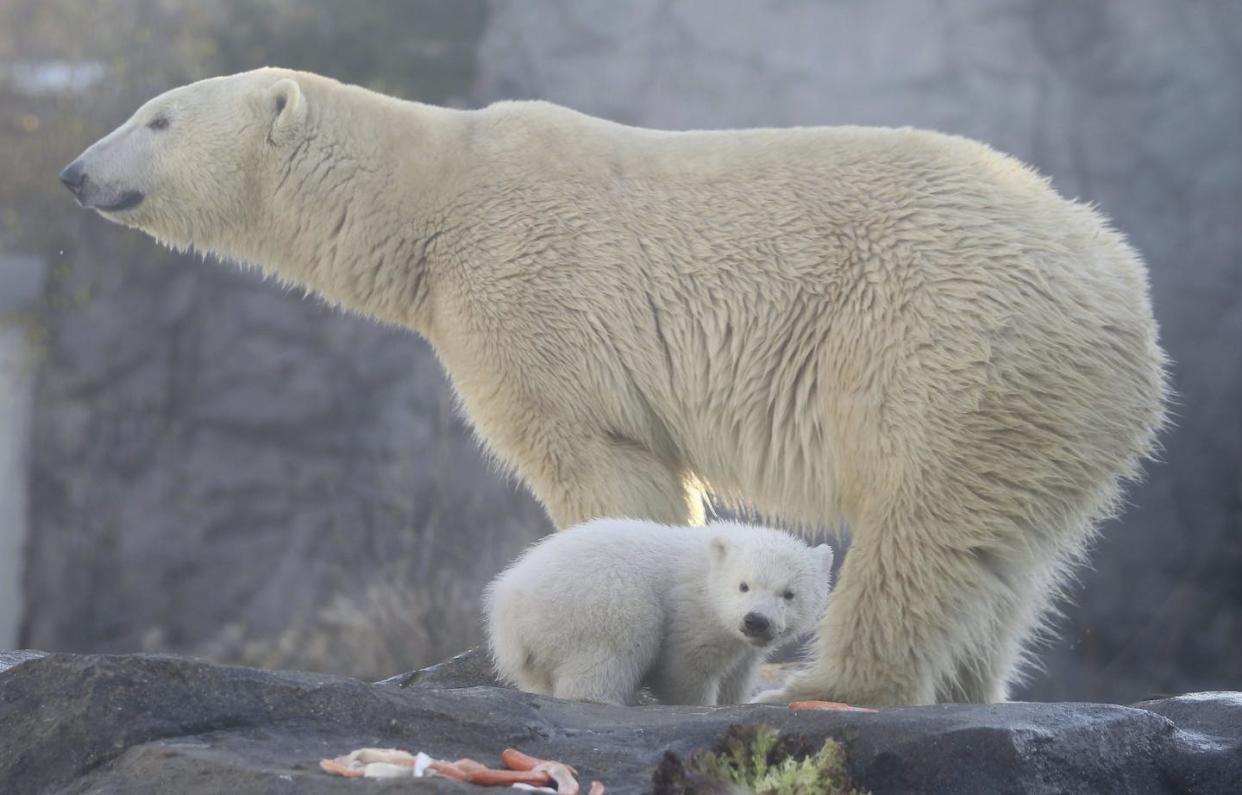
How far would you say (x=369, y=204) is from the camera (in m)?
4.48

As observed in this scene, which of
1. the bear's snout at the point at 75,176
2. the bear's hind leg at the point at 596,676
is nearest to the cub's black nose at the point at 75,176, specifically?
the bear's snout at the point at 75,176

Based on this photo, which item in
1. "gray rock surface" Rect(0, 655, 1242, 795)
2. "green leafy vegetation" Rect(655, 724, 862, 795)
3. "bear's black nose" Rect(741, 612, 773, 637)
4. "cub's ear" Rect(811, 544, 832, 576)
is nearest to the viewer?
"green leafy vegetation" Rect(655, 724, 862, 795)

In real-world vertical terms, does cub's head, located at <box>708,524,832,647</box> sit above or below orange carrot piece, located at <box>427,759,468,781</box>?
above

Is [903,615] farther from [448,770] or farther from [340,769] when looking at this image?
[340,769]

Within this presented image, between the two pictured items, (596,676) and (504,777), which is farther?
(596,676)

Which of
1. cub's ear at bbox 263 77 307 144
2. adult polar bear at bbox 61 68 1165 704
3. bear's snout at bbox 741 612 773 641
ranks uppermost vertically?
cub's ear at bbox 263 77 307 144

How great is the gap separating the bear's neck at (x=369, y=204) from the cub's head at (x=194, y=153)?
0.31ft

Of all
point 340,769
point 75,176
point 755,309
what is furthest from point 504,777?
point 75,176

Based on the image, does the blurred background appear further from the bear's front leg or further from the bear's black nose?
the bear's black nose

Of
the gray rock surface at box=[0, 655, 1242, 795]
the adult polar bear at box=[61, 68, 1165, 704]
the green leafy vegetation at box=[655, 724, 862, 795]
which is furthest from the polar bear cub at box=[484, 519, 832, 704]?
the green leafy vegetation at box=[655, 724, 862, 795]

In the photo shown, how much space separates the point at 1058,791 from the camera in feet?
8.32

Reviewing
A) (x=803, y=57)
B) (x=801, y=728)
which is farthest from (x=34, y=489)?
(x=801, y=728)

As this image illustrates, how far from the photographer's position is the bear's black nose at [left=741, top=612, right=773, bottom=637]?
3.25 metres

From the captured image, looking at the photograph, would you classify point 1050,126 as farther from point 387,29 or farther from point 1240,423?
point 387,29
